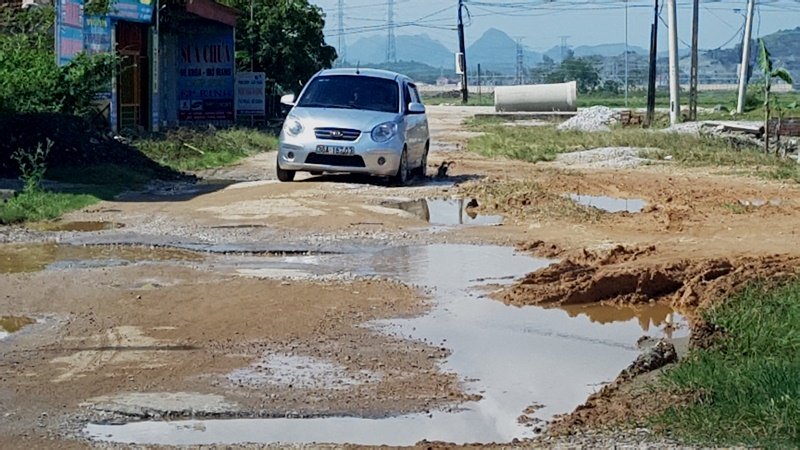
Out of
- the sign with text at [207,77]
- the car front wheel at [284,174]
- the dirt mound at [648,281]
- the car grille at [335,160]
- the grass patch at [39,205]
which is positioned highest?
the sign with text at [207,77]

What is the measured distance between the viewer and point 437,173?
77.2 ft

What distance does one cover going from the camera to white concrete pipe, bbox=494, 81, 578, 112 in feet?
202

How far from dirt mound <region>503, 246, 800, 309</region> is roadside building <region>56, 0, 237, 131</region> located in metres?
14.4

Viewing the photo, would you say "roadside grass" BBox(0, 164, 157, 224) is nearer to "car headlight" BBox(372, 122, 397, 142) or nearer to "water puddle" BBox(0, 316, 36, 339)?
"car headlight" BBox(372, 122, 397, 142)

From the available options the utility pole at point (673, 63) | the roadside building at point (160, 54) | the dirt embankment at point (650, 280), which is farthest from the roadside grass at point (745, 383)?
the utility pole at point (673, 63)

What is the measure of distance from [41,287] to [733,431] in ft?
20.9

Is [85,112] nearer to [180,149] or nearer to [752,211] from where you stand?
[180,149]

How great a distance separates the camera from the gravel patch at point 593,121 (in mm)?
45119

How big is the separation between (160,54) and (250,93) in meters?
4.42

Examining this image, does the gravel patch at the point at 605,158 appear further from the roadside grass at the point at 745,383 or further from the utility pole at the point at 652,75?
the roadside grass at the point at 745,383

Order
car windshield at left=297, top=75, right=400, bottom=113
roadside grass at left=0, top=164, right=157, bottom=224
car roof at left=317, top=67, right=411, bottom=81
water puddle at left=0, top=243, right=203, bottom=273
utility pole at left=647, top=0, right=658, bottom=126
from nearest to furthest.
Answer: water puddle at left=0, top=243, right=203, bottom=273 < roadside grass at left=0, top=164, right=157, bottom=224 < car windshield at left=297, top=75, right=400, bottom=113 < car roof at left=317, top=67, right=411, bottom=81 < utility pole at left=647, top=0, right=658, bottom=126

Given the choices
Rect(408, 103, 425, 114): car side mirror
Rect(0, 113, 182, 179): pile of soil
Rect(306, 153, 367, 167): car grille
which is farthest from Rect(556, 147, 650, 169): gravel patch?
Rect(0, 113, 182, 179): pile of soil

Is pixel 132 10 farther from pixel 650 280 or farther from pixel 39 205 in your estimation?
pixel 650 280

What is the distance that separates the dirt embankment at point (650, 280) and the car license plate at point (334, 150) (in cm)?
765
